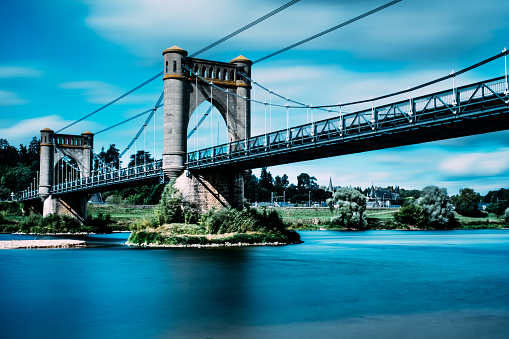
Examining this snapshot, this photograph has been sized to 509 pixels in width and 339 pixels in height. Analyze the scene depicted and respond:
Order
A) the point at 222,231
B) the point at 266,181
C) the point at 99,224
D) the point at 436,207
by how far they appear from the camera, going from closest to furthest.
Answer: the point at 222,231, the point at 99,224, the point at 436,207, the point at 266,181

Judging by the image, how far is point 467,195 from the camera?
166125 mm

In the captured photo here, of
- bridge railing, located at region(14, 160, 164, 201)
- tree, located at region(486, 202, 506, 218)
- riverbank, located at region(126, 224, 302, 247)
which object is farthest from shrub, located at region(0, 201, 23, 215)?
tree, located at region(486, 202, 506, 218)

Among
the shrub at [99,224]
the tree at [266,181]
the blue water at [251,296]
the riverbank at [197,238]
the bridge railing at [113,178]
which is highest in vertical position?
the tree at [266,181]

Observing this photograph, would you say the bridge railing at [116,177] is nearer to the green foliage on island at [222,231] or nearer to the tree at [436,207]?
the green foliage on island at [222,231]

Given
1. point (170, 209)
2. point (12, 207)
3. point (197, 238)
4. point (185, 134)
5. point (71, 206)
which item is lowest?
point (197, 238)

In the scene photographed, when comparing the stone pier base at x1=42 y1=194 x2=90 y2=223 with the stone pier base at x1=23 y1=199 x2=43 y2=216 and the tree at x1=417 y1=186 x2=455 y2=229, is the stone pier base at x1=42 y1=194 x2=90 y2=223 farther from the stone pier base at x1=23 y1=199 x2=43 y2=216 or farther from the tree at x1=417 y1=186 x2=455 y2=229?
the tree at x1=417 y1=186 x2=455 y2=229

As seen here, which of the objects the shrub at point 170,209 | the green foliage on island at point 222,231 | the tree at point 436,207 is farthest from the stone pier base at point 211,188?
the tree at point 436,207

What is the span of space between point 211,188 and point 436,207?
172ft

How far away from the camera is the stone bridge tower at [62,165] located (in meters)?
80.8

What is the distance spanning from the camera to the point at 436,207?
287ft

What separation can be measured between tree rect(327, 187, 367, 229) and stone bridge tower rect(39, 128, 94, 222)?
35.4 m

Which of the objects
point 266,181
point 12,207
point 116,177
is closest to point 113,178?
point 116,177

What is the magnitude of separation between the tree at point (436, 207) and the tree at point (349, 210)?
10408 millimetres

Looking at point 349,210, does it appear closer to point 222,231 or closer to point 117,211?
point 117,211
